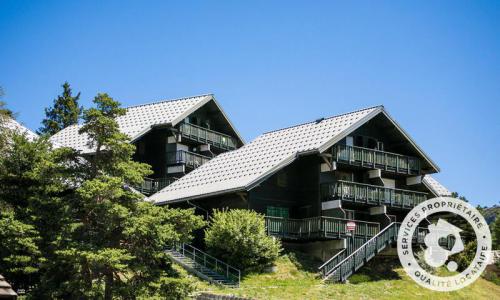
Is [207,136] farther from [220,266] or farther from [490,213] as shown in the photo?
[490,213]

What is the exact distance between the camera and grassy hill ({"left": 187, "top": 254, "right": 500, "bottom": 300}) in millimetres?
34031

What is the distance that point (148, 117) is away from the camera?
56719mm

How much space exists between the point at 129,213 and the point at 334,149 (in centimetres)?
1783

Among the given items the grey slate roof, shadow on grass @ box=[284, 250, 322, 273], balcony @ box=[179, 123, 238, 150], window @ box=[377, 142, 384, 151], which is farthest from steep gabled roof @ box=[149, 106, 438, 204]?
balcony @ box=[179, 123, 238, 150]

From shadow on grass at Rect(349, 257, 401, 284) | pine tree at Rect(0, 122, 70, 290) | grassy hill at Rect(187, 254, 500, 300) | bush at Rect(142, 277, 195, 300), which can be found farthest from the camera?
shadow on grass at Rect(349, 257, 401, 284)

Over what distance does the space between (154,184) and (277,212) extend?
13878 millimetres

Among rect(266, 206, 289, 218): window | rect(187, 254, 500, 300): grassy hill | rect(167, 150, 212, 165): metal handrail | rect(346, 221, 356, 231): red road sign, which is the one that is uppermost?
rect(167, 150, 212, 165): metal handrail

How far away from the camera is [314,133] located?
45.7 meters

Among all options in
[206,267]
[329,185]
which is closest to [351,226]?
[329,185]

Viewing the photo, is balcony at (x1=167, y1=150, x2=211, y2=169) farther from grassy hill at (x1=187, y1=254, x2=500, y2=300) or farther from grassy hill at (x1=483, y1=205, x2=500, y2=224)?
grassy hill at (x1=483, y1=205, x2=500, y2=224)

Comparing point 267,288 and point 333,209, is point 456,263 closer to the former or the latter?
point 333,209

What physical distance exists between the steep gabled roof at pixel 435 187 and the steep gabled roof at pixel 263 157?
1469mm

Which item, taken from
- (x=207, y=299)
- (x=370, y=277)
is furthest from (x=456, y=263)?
(x=207, y=299)

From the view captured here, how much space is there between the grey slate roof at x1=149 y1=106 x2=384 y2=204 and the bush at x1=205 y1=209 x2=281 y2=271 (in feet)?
7.29
